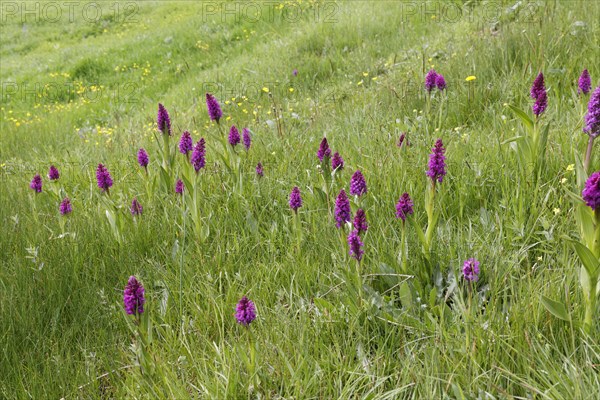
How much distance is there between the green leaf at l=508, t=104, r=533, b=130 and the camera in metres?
2.49

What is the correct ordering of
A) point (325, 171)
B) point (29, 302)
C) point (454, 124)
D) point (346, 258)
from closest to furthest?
1. point (346, 258)
2. point (29, 302)
3. point (325, 171)
4. point (454, 124)

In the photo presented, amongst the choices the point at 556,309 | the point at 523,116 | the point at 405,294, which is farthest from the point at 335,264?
the point at 523,116

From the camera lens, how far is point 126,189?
362 cm

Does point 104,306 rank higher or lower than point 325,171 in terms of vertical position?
lower

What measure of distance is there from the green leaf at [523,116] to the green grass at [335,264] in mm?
226

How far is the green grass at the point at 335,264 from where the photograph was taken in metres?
1.72

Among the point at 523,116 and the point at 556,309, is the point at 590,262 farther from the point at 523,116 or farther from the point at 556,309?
the point at 523,116

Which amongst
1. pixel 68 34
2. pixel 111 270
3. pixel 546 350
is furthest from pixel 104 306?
pixel 68 34

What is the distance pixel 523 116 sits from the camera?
8.32 ft

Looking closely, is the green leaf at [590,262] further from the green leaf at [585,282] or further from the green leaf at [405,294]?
the green leaf at [405,294]

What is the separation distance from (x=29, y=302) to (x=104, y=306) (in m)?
0.31

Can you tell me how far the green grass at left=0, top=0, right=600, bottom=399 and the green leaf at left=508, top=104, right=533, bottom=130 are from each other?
0.23 m

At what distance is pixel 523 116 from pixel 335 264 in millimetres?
1222

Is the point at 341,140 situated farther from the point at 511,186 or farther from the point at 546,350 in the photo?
the point at 546,350
